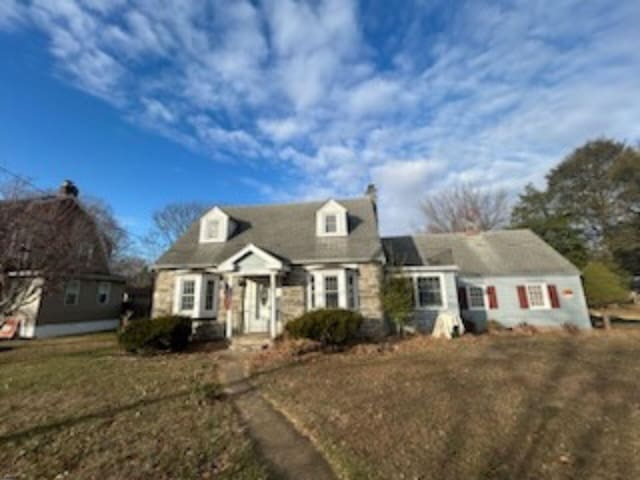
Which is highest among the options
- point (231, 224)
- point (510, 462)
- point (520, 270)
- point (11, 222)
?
point (231, 224)

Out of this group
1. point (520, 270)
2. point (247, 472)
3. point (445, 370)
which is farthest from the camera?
point (520, 270)

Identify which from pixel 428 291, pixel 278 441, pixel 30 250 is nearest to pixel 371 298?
pixel 428 291

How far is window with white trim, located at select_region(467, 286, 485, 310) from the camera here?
16078mm

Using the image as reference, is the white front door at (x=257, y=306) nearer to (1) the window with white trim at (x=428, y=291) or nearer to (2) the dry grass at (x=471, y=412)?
(2) the dry grass at (x=471, y=412)

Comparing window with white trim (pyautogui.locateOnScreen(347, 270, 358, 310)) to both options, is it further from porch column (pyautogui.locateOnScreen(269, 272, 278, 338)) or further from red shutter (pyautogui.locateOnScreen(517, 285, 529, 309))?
red shutter (pyautogui.locateOnScreen(517, 285, 529, 309))

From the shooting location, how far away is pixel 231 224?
1619 cm

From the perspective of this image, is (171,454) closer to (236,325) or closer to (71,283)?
(236,325)

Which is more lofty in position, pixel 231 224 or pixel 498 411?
pixel 231 224

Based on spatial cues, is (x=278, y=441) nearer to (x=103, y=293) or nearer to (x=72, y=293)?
(x=72, y=293)

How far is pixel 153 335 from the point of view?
10.5 metres

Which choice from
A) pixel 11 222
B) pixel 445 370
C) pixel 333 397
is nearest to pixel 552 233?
pixel 445 370

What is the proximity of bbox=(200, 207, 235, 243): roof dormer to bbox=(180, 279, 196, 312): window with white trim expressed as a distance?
2.66 meters

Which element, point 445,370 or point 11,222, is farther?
point 11,222

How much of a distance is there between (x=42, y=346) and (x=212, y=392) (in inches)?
448
